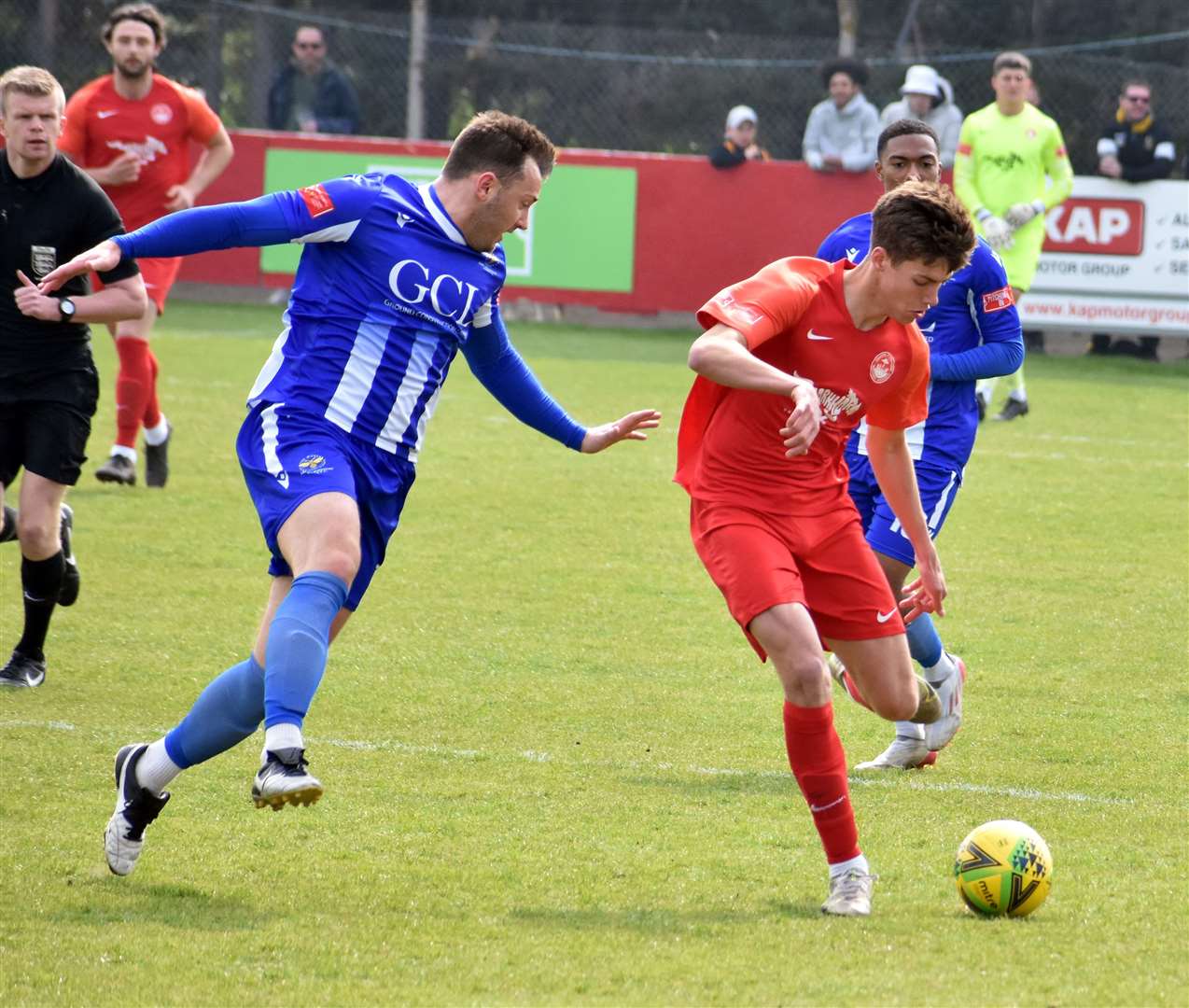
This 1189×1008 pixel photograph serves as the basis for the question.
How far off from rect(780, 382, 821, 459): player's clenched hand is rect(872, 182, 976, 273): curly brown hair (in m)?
0.57

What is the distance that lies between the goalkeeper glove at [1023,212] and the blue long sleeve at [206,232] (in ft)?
34.0

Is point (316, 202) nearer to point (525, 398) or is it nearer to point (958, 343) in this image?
point (525, 398)

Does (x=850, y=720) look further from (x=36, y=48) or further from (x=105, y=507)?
(x=36, y=48)

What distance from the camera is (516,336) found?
19.2 metres

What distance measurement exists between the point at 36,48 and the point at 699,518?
18389mm

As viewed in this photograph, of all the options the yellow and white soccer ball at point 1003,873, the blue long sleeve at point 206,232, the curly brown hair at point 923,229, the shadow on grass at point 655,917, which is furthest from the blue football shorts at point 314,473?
the yellow and white soccer ball at point 1003,873

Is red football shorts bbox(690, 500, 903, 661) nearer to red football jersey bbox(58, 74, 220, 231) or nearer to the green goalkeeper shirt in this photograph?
red football jersey bbox(58, 74, 220, 231)

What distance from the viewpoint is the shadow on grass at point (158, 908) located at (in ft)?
14.9

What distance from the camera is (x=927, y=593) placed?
5309 mm

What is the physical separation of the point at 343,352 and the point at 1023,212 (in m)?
10.3

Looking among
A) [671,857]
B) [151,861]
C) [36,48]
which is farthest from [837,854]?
[36,48]

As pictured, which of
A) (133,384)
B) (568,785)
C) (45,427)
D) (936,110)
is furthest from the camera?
(936,110)

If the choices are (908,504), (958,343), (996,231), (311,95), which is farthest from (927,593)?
(311,95)

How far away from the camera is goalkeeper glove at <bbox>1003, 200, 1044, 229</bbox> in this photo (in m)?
14.3
